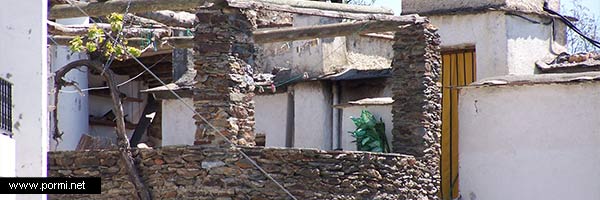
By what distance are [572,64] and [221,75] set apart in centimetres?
800

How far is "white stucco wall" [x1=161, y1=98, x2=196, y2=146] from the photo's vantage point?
1110 inches

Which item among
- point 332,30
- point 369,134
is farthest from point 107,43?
point 369,134

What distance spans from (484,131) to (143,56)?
7394 millimetres

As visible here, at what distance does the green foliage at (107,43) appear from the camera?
818 inches

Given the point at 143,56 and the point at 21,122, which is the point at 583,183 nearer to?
the point at 143,56

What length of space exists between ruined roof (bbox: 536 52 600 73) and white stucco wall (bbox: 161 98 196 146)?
6.12 m

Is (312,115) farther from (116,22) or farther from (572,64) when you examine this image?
(116,22)

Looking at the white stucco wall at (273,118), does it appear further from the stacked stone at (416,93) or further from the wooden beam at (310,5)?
the wooden beam at (310,5)

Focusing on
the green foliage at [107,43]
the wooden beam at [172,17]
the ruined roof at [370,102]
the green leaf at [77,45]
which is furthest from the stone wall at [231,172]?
the ruined roof at [370,102]

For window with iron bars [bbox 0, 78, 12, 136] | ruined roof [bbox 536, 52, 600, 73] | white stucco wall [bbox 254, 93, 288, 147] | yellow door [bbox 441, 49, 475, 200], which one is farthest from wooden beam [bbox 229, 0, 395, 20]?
window with iron bars [bbox 0, 78, 12, 136]

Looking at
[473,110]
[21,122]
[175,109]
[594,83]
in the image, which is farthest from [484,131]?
[21,122]

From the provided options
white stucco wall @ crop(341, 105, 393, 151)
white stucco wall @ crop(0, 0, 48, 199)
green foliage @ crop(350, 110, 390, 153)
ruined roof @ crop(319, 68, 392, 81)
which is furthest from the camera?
ruined roof @ crop(319, 68, 392, 81)

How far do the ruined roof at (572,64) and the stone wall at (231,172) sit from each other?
627 cm

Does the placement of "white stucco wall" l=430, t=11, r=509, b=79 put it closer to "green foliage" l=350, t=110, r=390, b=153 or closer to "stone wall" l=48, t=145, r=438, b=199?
"green foliage" l=350, t=110, r=390, b=153
